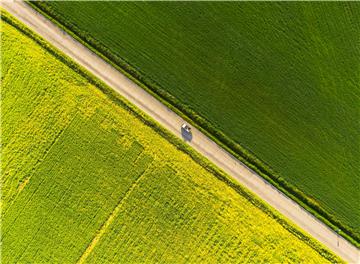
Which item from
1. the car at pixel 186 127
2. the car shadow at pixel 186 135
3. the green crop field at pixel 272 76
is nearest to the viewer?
the green crop field at pixel 272 76

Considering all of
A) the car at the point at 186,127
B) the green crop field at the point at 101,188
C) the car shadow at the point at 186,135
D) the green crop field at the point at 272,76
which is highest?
the green crop field at the point at 272,76

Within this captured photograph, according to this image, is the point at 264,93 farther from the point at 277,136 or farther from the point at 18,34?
the point at 18,34

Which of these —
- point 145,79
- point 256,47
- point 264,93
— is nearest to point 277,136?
point 264,93

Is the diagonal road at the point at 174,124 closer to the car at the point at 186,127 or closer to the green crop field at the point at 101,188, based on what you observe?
the car at the point at 186,127

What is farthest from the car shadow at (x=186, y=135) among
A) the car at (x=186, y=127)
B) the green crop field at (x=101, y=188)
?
the green crop field at (x=101, y=188)

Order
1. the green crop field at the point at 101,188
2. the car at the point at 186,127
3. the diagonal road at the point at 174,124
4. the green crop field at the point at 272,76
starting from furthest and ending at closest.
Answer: the car at the point at 186,127
the green crop field at the point at 101,188
the diagonal road at the point at 174,124
the green crop field at the point at 272,76
